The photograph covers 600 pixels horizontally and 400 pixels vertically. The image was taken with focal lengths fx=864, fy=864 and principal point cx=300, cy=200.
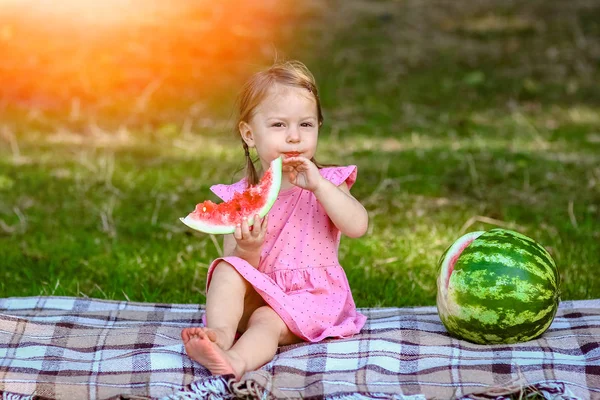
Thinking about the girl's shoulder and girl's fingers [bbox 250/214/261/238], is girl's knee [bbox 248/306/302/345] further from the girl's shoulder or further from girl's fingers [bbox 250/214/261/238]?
the girl's shoulder

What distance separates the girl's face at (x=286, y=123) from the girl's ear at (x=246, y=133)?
3.7 inches

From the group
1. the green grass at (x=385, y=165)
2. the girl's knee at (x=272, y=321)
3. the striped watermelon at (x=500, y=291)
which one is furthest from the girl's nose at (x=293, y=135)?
the green grass at (x=385, y=165)

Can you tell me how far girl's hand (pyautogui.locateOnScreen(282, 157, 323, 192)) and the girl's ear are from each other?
304 millimetres

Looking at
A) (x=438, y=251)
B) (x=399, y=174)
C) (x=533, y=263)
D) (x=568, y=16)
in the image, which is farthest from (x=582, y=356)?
(x=568, y=16)

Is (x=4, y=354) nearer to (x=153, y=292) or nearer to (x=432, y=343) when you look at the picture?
(x=153, y=292)

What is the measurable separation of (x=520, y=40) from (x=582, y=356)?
9.51 m

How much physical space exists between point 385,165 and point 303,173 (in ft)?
12.5

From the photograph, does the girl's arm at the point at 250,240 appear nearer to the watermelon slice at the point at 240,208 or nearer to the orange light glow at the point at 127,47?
the watermelon slice at the point at 240,208

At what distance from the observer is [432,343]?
3.85 metres

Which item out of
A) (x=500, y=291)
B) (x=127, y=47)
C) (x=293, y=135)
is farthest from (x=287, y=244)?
(x=127, y=47)

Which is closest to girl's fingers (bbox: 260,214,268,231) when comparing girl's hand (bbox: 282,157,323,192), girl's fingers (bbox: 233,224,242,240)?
girl's fingers (bbox: 233,224,242,240)

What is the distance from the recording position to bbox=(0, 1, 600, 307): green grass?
5.32m

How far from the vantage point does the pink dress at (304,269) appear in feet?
12.8

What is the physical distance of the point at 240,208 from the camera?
3998mm
